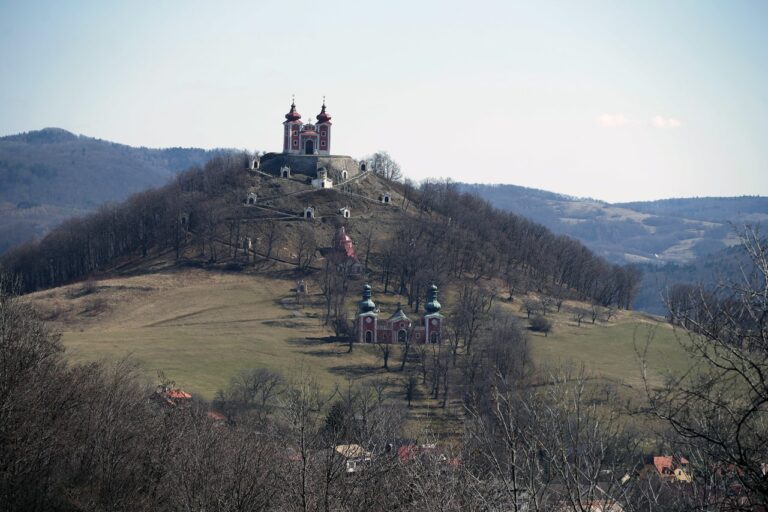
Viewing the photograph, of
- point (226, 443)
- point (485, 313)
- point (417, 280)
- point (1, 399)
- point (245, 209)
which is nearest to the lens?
point (1, 399)

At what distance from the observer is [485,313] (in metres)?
81.4

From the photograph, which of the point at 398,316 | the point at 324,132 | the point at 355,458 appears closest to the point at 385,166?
the point at 324,132

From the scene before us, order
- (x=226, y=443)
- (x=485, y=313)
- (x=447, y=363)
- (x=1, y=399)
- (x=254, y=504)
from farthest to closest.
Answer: (x=485, y=313) < (x=447, y=363) < (x=226, y=443) < (x=1, y=399) < (x=254, y=504)

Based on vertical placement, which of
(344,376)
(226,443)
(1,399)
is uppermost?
(1,399)

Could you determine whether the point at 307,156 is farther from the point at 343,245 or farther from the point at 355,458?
the point at 355,458

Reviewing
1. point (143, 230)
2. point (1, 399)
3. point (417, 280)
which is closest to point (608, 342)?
point (417, 280)

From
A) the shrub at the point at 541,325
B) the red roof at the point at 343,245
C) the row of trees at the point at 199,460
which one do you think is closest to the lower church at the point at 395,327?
the shrub at the point at 541,325

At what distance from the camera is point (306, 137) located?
122 meters

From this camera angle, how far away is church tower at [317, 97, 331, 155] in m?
120

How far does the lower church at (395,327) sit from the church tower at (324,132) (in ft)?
158

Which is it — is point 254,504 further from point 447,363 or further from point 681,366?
point 681,366

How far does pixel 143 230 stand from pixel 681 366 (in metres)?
66.6

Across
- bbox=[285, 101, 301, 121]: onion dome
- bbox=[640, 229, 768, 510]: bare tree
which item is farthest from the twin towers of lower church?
bbox=[640, 229, 768, 510]: bare tree

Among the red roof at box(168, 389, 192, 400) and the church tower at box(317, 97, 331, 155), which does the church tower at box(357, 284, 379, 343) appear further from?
the church tower at box(317, 97, 331, 155)
